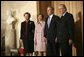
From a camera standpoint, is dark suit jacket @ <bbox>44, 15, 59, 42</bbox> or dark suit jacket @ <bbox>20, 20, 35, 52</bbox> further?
dark suit jacket @ <bbox>20, 20, 35, 52</bbox>

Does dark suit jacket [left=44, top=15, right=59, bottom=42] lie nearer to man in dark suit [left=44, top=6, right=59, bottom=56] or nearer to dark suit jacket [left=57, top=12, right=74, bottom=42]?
man in dark suit [left=44, top=6, right=59, bottom=56]

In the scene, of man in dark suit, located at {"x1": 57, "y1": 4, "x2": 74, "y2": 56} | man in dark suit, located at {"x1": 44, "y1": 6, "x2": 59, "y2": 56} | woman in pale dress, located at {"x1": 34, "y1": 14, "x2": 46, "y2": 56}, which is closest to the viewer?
man in dark suit, located at {"x1": 57, "y1": 4, "x2": 74, "y2": 56}

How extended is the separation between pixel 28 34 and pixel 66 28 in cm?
78

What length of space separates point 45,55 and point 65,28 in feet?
2.17

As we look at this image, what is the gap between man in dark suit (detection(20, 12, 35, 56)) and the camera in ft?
15.2

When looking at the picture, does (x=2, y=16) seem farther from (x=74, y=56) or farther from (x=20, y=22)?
(x=74, y=56)

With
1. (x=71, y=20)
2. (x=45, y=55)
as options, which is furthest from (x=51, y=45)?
(x=71, y=20)

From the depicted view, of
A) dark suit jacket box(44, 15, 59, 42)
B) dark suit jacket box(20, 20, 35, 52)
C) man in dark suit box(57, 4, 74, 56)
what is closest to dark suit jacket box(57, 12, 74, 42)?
man in dark suit box(57, 4, 74, 56)

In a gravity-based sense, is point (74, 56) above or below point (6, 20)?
below

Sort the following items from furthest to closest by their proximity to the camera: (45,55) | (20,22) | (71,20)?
(20,22), (45,55), (71,20)

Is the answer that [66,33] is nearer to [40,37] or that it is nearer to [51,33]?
[51,33]

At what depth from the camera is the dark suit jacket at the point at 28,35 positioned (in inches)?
183

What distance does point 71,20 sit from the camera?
421 centimetres

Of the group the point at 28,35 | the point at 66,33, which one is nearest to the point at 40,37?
the point at 28,35
